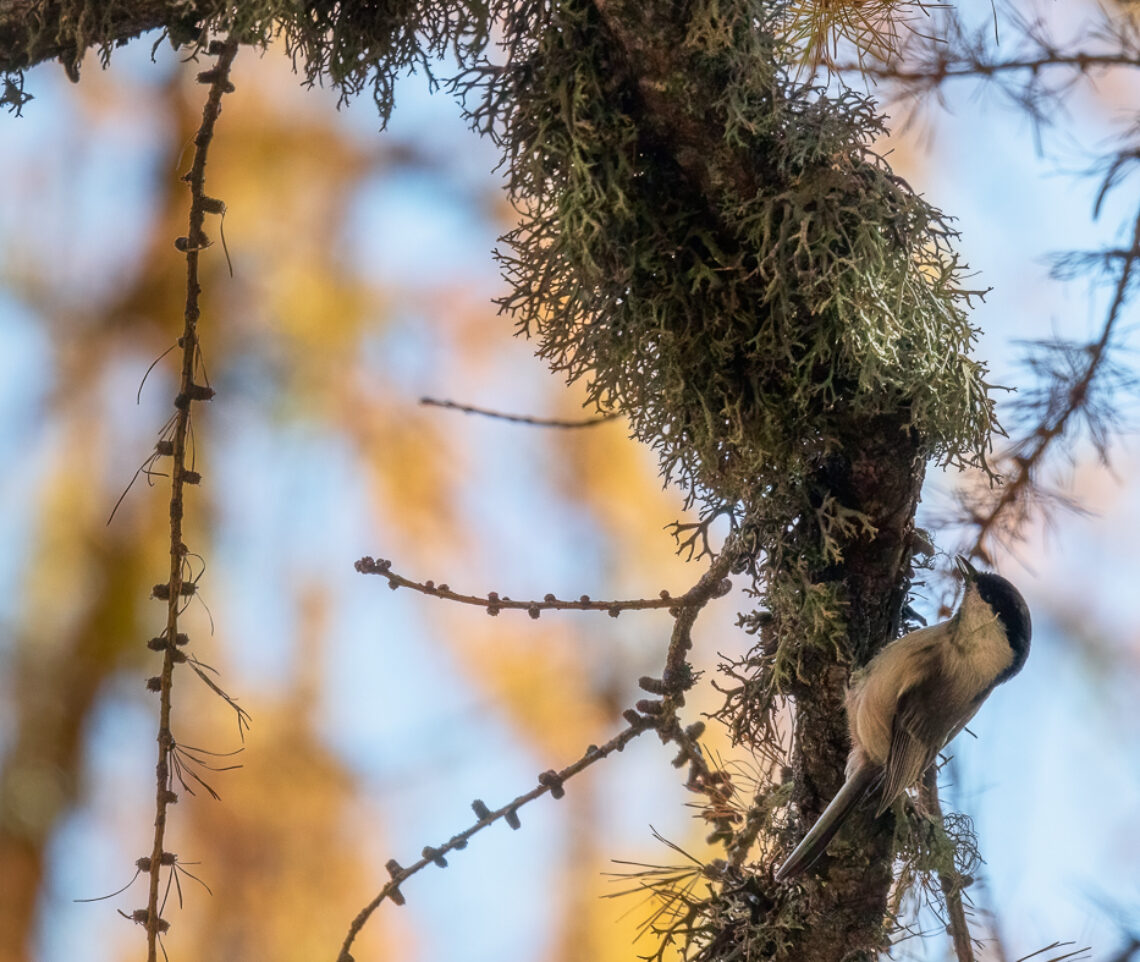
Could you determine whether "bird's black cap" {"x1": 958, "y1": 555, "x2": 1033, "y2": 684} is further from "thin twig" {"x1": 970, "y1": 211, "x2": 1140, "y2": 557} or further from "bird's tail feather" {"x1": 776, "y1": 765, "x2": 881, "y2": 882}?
"bird's tail feather" {"x1": 776, "y1": 765, "x2": 881, "y2": 882}

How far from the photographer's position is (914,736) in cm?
90

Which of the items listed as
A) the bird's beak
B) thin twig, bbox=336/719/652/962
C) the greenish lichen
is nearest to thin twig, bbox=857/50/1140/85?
the greenish lichen

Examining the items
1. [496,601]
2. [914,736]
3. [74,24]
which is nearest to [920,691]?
[914,736]

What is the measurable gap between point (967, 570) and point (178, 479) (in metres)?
0.72

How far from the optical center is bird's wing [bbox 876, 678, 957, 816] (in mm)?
849

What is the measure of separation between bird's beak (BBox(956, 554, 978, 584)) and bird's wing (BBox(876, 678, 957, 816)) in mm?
109

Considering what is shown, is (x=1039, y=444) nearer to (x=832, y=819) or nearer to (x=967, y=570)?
(x=967, y=570)

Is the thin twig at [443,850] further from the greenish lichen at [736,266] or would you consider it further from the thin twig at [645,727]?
the greenish lichen at [736,266]

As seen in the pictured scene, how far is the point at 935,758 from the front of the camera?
3.18 feet

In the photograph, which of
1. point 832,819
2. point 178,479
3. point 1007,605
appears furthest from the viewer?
point 1007,605

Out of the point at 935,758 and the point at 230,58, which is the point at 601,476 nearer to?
the point at 935,758

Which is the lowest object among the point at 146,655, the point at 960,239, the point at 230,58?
the point at 960,239

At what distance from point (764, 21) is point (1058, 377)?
1.70ft

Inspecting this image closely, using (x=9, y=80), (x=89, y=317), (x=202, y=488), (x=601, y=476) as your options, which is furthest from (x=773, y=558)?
(x=89, y=317)
